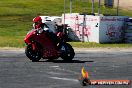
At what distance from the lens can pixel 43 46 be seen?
18.4 m

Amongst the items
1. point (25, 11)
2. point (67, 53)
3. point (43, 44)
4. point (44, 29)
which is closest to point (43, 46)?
point (43, 44)

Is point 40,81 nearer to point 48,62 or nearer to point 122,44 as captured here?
point 48,62

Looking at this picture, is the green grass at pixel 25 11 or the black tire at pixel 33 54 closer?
the black tire at pixel 33 54

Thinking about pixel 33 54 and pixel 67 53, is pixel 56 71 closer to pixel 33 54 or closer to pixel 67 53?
pixel 33 54

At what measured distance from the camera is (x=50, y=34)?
18312 mm

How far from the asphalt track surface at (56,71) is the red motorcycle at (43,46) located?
278 mm

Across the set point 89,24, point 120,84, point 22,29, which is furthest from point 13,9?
point 120,84

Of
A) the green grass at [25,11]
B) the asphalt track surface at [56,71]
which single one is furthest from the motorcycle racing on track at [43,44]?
the green grass at [25,11]

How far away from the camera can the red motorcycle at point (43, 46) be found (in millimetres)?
18297

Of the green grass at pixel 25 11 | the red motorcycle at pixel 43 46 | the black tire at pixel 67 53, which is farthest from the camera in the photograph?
the green grass at pixel 25 11

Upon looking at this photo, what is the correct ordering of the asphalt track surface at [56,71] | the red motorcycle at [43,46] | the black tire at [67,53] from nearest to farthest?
the asphalt track surface at [56,71] → the red motorcycle at [43,46] → the black tire at [67,53]

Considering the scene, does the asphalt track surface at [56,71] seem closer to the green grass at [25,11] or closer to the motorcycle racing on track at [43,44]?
the motorcycle racing on track at [43,44]

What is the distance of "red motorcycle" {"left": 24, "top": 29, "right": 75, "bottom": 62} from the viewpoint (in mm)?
18297

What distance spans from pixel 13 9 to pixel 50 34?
1542 inches
